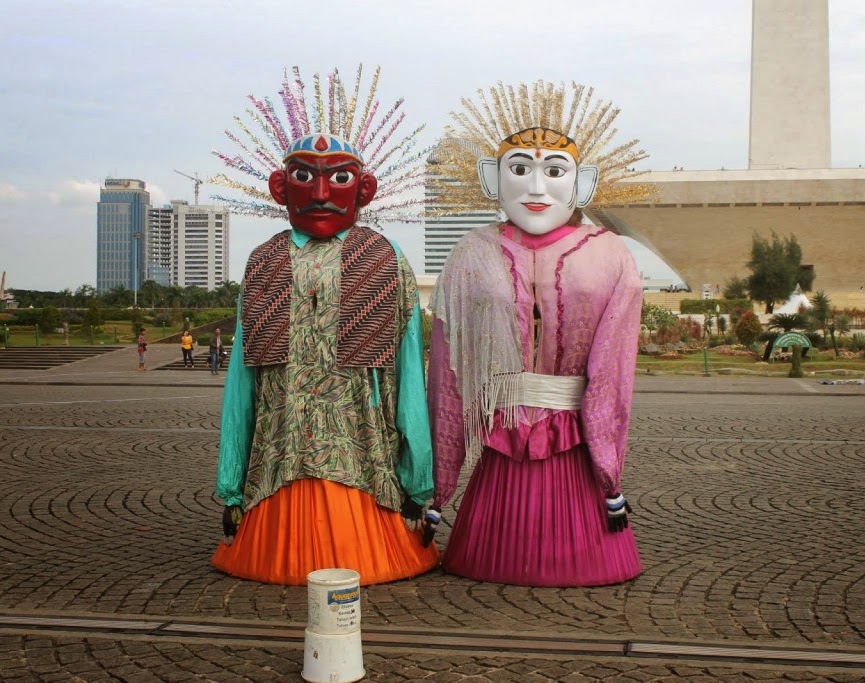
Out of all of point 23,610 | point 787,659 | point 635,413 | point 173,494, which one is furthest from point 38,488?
point 635,413

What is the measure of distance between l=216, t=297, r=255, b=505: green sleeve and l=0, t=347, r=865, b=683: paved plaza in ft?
1.39

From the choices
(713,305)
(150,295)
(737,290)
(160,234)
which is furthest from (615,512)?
(160,234)

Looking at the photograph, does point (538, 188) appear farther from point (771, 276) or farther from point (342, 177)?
point (771, 276)

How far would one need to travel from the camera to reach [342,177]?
188 inches

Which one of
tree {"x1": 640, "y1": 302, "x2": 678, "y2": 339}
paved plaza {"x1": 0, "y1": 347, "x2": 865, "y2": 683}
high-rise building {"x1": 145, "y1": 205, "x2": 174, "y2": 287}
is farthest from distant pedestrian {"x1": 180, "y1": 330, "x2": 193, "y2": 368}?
high-rise building {"x1": 145, "y1": 205, "x2": 174, "y2": 287}

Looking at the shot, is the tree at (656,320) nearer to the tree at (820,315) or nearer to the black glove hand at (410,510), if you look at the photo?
the tree at (820,315)

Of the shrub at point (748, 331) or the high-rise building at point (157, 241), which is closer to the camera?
the shrub at point (748, 331)

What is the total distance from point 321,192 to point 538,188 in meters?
0.99

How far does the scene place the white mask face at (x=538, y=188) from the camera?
471 cm

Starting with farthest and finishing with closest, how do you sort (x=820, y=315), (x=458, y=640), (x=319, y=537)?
(x=820, y=315), (x=319, y=537), (x=458, y=640)

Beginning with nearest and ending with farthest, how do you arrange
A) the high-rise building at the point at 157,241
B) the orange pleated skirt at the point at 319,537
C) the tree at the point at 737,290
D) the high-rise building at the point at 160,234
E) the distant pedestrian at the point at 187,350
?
the orange pleated skirt at the point at 319,537
the distant pedestrian at the point at 187,350
the tree at the point at 737,290
the high-rise building at the point at 157,241
the high-rise building at the point at 160,234

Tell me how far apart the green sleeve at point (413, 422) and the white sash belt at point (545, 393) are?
14.5 inches

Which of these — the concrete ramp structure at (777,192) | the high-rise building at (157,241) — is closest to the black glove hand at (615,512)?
the concrete ramp structure at (777,192)

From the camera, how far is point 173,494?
7070 millimetres
